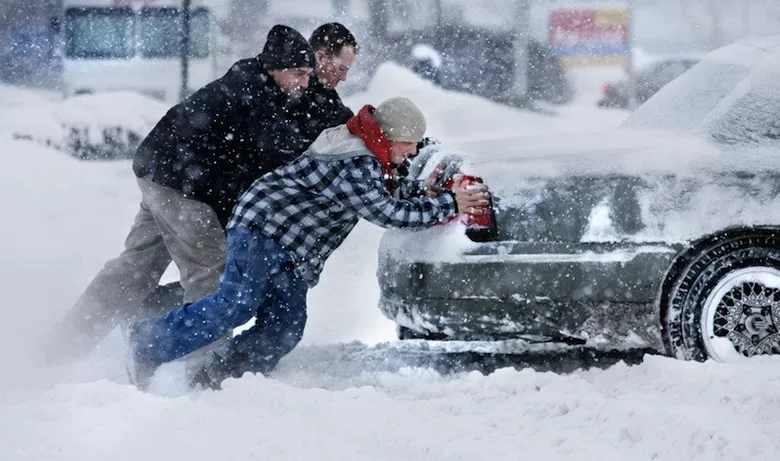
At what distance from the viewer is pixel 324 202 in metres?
5.21

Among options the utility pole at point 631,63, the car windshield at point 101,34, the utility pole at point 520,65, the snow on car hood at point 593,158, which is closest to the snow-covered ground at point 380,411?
the snow on car hood at point 593,158

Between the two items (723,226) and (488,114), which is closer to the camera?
(723,226)

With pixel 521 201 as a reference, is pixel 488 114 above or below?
below

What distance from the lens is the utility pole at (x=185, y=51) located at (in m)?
25.9

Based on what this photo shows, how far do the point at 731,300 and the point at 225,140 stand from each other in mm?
2414

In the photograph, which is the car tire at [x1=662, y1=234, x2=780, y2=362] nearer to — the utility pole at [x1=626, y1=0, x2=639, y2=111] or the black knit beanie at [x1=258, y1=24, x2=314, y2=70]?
the black knit beanie at [x1=258, y1=24, x2=314, y2=70]

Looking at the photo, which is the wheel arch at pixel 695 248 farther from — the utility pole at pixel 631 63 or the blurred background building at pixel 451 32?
the utility pole at pixel 631 63

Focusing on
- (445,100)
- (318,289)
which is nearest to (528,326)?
(318,289)

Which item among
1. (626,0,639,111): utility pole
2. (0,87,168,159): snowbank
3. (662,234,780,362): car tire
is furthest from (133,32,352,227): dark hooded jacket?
(626,0,639,111): utility pole

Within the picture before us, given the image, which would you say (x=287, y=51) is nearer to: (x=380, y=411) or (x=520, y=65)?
(x=380, y=411)

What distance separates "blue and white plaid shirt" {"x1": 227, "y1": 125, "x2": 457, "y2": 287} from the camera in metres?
5.07

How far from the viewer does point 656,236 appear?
200 inches

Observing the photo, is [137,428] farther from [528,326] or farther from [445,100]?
[445,100]

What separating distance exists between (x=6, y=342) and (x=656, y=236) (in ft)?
11.8
